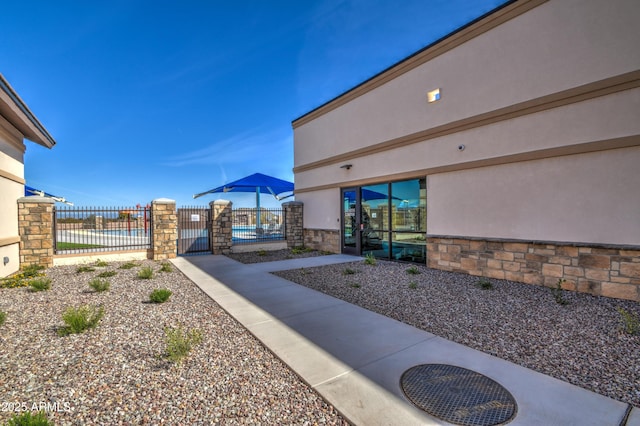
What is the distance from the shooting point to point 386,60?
970 cm

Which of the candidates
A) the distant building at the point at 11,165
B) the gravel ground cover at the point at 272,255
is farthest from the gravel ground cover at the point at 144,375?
the gravel ground cover at the point at 272,255

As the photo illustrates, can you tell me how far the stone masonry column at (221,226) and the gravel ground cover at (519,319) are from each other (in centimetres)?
568

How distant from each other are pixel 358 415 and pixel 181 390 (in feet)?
5.44

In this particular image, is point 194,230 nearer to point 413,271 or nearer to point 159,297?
point 159,297

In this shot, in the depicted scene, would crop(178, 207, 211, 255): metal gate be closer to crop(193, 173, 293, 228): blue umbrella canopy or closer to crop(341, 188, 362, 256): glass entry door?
crop(193, 173, 293, 228): blue umbrella canopy

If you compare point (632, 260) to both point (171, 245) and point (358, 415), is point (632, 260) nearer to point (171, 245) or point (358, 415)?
point (358, 415)

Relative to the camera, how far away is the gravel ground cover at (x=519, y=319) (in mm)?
3070

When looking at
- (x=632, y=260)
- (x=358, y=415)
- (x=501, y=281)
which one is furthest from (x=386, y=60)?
(x=358, y=415)

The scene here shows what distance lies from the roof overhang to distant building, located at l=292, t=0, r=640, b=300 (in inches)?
380

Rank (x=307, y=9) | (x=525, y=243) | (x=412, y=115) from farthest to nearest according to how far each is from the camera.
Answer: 1. (x=307, y=9)
2. (x=412, y=115)
3. (x=525, y=243)

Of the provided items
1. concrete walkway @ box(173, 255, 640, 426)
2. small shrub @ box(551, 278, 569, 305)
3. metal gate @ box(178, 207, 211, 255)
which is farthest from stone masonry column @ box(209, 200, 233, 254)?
small shrub @ box(551, 278, 569, 305)

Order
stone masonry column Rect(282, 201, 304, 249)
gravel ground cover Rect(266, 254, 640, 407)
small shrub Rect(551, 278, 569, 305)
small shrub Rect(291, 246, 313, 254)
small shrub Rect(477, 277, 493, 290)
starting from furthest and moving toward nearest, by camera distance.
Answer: stone masonry column Rect(282, 201, 304, 249) → small shrub Rect(291, 246, 313, 254) → small shrub Rect(477, 277, 493, 290) → small shrub Rect(551, 278, 569, 305) → gravel ground cover Rect(266, 254, 640, 407)

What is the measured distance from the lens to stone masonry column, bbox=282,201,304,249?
1377 centimetres

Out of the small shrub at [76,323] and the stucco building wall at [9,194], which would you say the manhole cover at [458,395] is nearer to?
the small shrub at [76,323]
